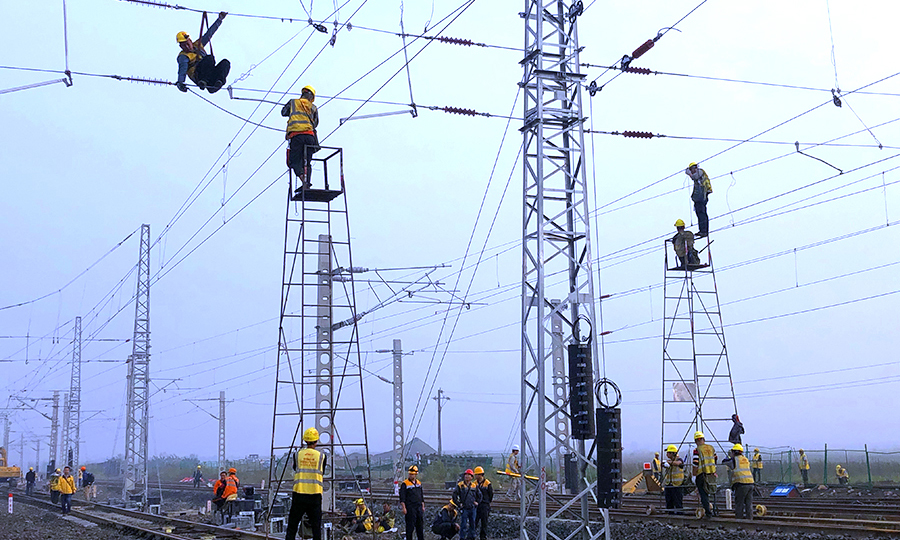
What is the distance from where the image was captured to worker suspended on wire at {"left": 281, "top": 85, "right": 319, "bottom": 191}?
1730 centimetres

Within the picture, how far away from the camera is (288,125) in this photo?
1747 cm

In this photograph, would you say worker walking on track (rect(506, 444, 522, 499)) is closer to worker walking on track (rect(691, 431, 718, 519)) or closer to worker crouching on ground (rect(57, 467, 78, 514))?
worker walking on track (rect(691, 431, 718, 519))

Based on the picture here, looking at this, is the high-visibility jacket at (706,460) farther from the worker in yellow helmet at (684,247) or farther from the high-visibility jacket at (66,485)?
the high-visibility jacket at (66,485)

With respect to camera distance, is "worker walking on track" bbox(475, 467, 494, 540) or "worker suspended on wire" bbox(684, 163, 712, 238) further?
"worker suspended on wire" bbox(684, 163, 712, 238)

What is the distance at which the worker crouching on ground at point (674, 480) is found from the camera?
21.3m

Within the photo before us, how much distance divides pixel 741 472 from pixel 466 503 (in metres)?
5.91

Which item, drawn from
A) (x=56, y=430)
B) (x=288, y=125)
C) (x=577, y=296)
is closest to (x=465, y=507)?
(x=577, y=296)

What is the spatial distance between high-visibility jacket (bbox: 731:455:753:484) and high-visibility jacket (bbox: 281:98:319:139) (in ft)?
37.0

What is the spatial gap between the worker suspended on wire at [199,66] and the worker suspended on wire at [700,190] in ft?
48.3

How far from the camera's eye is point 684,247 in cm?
2658

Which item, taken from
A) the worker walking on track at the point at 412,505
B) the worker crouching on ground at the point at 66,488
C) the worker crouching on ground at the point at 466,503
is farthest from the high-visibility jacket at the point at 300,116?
the worker crouching on ground at the point at 66,488

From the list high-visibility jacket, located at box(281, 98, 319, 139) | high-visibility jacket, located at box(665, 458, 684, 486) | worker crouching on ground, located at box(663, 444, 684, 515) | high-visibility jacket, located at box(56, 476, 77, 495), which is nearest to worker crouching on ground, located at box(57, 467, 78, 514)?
high-visibility jacket, located at box(56, 476, 77, 495)

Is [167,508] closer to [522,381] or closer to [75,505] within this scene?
[75,505]

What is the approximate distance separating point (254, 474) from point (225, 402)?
275 inches
